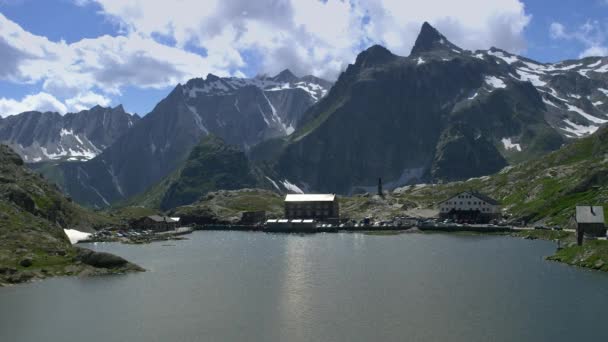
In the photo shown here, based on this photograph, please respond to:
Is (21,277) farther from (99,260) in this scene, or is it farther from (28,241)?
(28,241)

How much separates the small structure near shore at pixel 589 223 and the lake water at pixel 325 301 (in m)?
8.11

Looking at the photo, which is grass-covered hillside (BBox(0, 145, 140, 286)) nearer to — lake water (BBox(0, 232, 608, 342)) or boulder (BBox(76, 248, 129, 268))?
boulder (BBox(76, 248, 129, 268))

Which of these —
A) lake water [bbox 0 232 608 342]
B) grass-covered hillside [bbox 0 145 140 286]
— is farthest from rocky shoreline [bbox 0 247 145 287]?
lake water [bbox 0 232 608 342]

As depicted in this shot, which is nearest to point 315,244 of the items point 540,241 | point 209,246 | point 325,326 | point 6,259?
point 209,246

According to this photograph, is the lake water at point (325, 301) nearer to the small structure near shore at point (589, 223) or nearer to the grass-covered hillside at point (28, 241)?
the grass-covered hillside at point (28, 241)

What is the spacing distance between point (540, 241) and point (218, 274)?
8279 cm

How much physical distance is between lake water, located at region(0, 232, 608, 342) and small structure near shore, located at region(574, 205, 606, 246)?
8112 mm

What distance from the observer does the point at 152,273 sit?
10381 cm

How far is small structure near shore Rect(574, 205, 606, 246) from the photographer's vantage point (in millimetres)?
116812

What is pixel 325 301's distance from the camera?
7762 centimetres

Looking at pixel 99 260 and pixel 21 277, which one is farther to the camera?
pixel 99 260

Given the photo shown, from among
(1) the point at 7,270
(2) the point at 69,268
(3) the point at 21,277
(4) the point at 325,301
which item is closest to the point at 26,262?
(1) the point at 7,270

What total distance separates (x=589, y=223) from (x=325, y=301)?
217 feet

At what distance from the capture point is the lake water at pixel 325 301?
2483 inches
